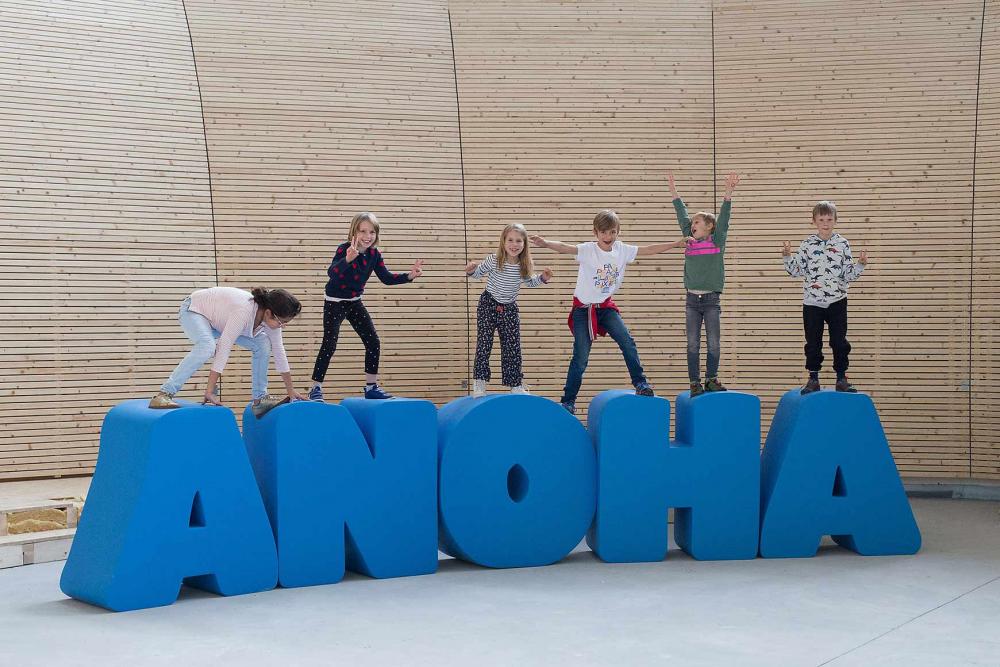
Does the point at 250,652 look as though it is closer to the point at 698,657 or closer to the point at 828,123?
the point at 698,657

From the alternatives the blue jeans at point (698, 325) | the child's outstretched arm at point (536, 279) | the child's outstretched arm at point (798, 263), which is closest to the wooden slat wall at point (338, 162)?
the child's outstretched arm at point (536, 279)

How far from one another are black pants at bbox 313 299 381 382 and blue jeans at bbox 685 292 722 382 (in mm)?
2533

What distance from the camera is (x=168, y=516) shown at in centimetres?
605

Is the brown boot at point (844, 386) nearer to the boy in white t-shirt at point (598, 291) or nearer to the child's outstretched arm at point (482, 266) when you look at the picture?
the boy in white t-shirt at point (598, 291)

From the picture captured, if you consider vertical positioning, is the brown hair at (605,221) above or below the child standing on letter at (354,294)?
above

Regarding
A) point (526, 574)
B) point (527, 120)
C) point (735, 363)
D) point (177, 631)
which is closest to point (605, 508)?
point (526, 574)

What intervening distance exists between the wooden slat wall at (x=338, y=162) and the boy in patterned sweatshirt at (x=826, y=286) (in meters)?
4.04

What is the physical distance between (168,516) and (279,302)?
158 centimetres

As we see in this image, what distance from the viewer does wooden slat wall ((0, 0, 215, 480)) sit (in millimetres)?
9500

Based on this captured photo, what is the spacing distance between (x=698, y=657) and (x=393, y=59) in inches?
307

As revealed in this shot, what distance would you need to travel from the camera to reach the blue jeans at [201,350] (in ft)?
21.4

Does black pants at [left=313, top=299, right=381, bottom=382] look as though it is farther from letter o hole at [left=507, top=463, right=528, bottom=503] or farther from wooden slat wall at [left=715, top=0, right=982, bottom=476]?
wooden slat wall at [left=715, top=0, right=982, bottom=476]

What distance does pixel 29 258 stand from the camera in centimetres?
952

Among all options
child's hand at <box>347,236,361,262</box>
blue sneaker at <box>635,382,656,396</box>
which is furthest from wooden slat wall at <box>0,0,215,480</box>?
blue sneaker at <box>635,382,656,396</box>
